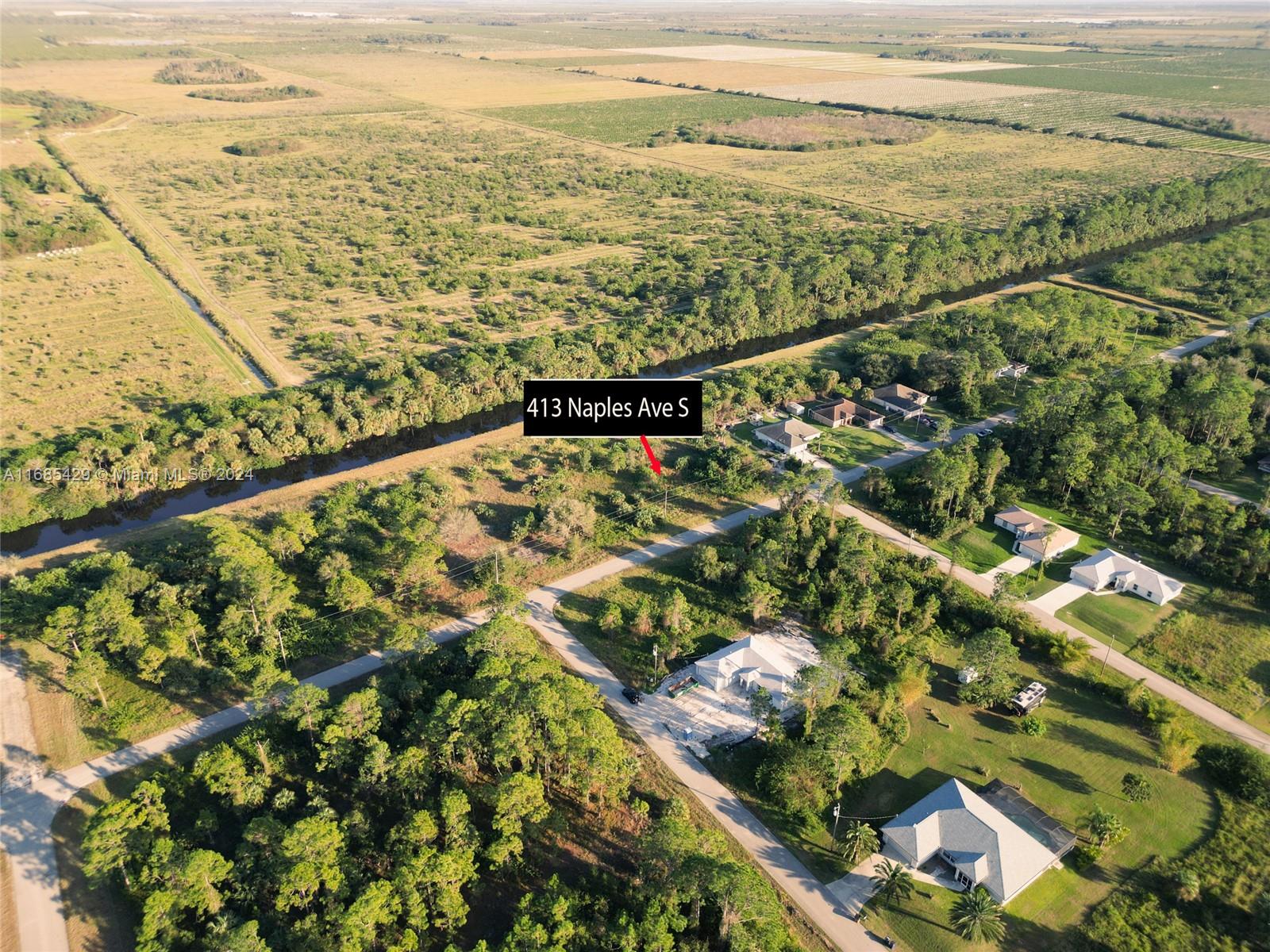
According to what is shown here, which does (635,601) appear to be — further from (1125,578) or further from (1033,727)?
(1125,578)

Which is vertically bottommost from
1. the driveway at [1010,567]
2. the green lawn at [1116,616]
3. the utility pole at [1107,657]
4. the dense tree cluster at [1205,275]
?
the utility pole at [1107,657]

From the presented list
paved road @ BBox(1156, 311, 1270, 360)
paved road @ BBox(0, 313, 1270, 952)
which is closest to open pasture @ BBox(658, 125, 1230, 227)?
paved road @ BBox(1156, 311, 1270, 360)

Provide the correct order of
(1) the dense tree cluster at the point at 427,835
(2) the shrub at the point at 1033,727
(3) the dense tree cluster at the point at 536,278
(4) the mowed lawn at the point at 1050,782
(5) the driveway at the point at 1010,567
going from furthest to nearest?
(3) the dense tree cluster at the point at 536,278, (5) the driveway at the point at 1010,567, (2) the shrub at the point at 1033,727, (4) the mowed lawn at the point at 1050,782, (1) the dense tree cluster at the point at 427,835

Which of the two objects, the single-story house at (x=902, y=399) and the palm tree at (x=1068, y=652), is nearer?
the palm tree at (x=1068, y=652)

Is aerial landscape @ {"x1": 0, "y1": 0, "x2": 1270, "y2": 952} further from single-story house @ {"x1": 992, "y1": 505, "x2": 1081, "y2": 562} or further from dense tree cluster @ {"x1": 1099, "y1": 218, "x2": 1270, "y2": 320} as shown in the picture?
dense tree cluster @ {"x1": 1099, "y1": 218, "x2": 1270, "y2": 320}

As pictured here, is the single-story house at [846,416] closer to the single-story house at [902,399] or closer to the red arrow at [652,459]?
the single-story house at [902,399]

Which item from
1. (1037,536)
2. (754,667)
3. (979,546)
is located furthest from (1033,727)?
(1037,536)

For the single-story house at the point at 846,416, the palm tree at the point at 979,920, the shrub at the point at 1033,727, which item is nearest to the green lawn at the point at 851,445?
the single-story house at the point at 846,416
